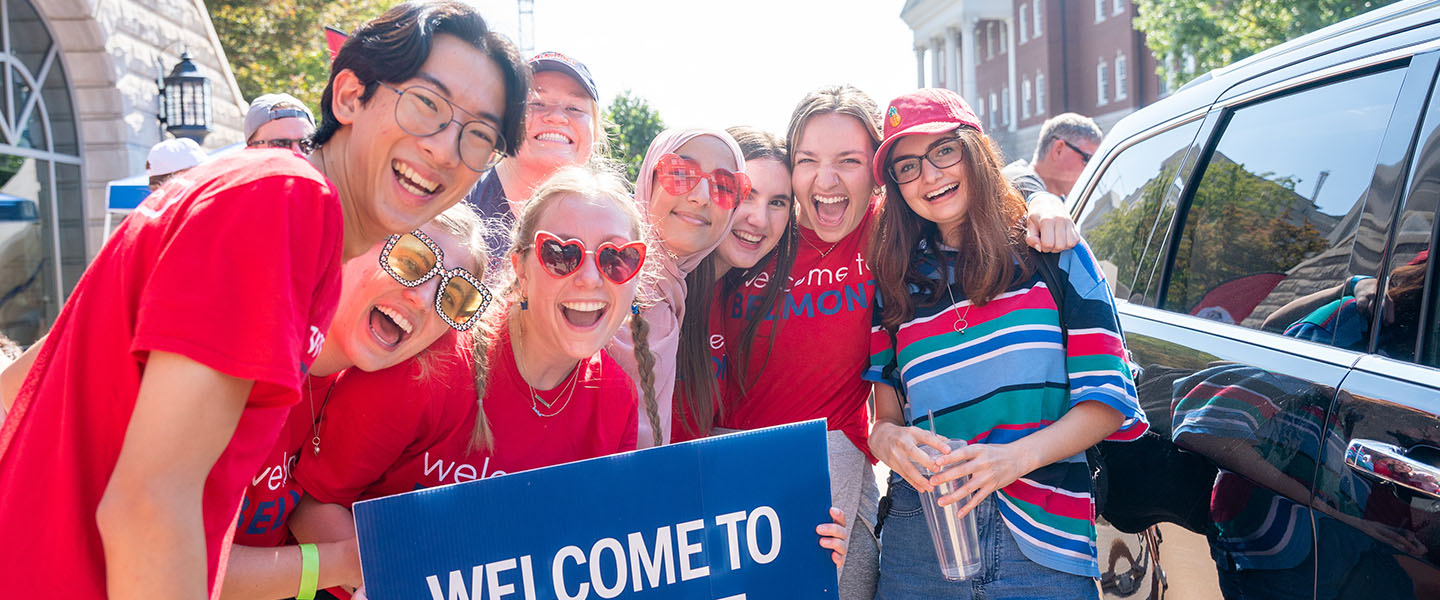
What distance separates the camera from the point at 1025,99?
164 feet

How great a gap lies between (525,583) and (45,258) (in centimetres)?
1038

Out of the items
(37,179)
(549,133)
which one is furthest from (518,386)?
(37,179)

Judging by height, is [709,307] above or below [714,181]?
below

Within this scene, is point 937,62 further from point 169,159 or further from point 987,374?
point 987,374

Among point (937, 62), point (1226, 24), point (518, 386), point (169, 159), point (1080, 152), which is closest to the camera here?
point (518, 386)

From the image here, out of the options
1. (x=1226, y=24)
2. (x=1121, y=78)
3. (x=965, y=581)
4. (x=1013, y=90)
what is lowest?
(x=965, y=581)

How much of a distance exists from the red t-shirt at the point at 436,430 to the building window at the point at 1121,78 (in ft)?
141

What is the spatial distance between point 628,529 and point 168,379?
1035mm

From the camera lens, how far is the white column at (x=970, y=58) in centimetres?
5552

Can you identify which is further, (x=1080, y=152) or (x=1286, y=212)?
(x=1080, y=152)

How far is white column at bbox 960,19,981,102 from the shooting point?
5552 cm

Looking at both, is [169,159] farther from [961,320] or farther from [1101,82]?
[1101,82]

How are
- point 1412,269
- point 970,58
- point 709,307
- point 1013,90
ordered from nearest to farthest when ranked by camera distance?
point 1412,269 → point 709,307 → point 1013,90 → point 970,58

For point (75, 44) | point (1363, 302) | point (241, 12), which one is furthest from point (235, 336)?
point (241, 12)
